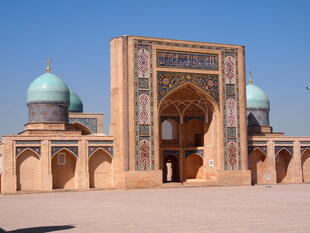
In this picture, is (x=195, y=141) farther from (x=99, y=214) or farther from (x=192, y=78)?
(x=99, y=214)

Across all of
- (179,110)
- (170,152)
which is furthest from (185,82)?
(170,152)

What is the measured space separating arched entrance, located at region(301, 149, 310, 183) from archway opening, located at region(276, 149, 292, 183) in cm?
96

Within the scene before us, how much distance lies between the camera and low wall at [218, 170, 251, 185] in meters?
25.8

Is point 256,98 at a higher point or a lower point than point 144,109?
higher

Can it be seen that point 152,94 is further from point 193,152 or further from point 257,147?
point 257,147

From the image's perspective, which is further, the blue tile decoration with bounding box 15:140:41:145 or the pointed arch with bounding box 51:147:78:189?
the pointed arch with bounding box 51:147:78:189

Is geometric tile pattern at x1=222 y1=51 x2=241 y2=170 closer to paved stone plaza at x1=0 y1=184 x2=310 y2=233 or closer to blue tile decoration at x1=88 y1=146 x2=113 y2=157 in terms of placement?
blue tile decoration at x1=88 y1=146 x2=113 y2=157

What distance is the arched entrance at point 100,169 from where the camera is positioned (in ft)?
81.1

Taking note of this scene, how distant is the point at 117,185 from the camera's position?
24438 millimetres

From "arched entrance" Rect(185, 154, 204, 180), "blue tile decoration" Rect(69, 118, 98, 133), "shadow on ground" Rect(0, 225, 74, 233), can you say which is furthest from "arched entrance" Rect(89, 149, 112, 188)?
"shadow on ground" Rect(0, 225, 74, 233)

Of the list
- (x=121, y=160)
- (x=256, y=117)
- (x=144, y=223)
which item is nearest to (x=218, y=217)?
(x=144, y=223)

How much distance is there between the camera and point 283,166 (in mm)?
29562

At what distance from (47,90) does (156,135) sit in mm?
6555

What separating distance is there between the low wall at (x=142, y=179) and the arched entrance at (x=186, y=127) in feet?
11.9
